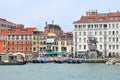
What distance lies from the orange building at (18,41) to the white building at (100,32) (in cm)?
1044

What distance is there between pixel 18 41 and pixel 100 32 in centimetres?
1772

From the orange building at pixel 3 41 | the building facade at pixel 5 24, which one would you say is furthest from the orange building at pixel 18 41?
the building facade at pixel 5 24

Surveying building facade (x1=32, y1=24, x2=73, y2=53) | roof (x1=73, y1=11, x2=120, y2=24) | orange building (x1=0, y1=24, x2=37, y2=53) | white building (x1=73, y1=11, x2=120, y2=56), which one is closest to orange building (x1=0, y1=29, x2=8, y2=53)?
orange building (x1=0, y1=24, x2=37, y2=53)

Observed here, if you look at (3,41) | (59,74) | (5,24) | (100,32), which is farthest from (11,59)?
(5,24)

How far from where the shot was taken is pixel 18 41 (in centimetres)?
11550

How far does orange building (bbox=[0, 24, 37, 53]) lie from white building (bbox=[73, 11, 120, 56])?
10440 millimetres

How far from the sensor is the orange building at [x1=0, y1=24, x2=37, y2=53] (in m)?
115

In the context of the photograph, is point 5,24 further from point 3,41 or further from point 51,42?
point 51,42

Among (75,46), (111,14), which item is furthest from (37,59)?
(111,14)

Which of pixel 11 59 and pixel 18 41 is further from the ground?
pixel 18 41

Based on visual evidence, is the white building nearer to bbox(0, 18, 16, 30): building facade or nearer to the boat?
the boat

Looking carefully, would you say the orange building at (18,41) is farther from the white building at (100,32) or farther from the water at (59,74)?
the water at (59,74)

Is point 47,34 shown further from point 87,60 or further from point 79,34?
point 87,60

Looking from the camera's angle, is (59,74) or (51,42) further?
(51,42)
